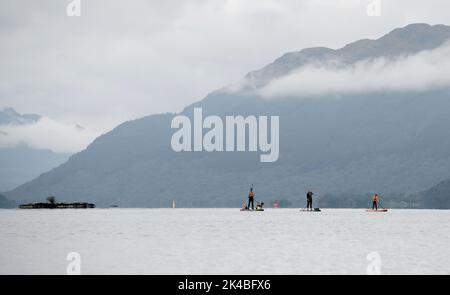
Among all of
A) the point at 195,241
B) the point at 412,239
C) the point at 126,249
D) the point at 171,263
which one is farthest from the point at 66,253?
the point at 412,239

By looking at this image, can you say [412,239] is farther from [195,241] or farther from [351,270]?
[351,270]

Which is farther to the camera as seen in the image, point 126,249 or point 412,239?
point 412,239
